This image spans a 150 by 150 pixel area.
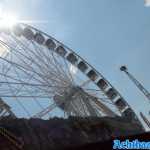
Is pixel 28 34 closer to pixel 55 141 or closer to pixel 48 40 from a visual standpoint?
pixel 48 40

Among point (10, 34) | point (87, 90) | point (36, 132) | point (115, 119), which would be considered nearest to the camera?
point (36, 132)

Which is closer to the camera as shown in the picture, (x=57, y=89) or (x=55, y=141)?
(x=55, y=141)

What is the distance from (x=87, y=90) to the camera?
29797mm

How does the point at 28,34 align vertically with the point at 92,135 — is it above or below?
above

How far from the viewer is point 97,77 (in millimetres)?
33406

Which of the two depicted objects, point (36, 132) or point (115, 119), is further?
point (115, 119)

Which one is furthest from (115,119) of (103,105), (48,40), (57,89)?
(48,40)

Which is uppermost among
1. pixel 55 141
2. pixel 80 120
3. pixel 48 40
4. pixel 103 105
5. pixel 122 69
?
pixel 48 40

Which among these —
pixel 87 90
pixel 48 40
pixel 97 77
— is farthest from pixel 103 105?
pixel 48 40

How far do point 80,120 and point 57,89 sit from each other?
11.4 feet

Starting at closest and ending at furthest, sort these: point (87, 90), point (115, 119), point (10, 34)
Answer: point (115, 119) → point (87, 90) → point (10, 34)

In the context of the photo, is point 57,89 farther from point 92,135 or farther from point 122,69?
point 122,69

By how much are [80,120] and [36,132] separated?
3984 mm

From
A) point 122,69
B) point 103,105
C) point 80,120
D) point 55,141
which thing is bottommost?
point 55,141
